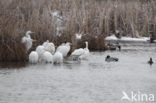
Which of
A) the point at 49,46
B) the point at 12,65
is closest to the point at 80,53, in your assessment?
the point at 49,46

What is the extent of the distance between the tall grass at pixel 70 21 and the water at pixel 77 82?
174cm

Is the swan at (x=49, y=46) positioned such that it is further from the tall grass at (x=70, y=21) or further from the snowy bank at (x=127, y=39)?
the snowy bank at (x=127, y=39)

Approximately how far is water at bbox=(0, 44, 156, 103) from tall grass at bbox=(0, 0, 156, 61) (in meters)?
1.74

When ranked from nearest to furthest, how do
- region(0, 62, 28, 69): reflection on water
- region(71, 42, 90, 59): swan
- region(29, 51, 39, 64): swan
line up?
region(0, 62, 28, 69): reflection on water → region(29, 51, 39, 64): swan → region(71, 42, 90, 59): swan

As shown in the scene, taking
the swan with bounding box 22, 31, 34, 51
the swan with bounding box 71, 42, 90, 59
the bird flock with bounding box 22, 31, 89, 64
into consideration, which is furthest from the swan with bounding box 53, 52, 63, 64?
the swan with bounding box 22, 31, 34, 51

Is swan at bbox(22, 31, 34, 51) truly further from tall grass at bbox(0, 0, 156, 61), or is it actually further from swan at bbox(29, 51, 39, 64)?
swan at bbox(29, 51, 39, 64)

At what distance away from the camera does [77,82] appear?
16734mm

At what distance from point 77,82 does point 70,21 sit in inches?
440

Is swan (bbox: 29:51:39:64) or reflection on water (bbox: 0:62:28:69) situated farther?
swan (bbox: 29:51:39:64)

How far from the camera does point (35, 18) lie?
24953mm

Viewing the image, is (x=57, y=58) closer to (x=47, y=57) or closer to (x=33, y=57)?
(x=47, y=57)

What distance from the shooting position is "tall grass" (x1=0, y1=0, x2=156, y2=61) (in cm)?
2142

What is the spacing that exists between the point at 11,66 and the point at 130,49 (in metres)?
11.7

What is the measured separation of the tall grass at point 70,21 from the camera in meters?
21.4
